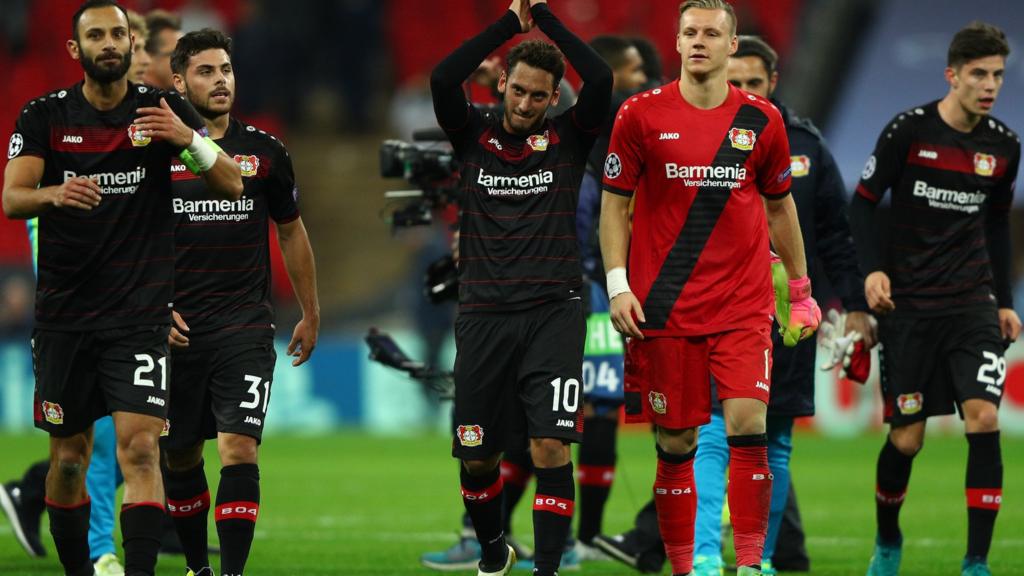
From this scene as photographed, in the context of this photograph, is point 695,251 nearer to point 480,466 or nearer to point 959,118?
point 480,466

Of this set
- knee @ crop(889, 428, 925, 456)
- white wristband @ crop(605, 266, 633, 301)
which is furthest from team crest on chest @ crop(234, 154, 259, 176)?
knee @ crop(889, 428, 925, 456)

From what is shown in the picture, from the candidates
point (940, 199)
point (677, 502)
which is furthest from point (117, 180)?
point (940, 199)

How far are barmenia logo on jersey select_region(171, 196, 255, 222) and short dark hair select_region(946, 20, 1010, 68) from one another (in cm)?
340

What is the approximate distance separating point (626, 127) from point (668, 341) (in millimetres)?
908

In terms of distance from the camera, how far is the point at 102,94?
6.51 metres

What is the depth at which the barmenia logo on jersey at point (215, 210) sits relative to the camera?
7.07 m

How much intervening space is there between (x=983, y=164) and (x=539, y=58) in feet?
7.75

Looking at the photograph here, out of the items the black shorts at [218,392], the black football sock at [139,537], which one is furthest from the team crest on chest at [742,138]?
the black football sock at [139,537]

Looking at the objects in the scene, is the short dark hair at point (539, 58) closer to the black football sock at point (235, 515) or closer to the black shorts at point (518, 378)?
the black shorts at point (518, 378)

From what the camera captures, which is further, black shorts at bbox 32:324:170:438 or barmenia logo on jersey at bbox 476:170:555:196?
barmenia logo on jersey at bbox 476:170:555:196

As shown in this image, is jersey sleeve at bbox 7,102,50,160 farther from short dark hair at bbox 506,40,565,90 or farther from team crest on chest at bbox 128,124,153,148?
short dark hair at bbox 506,40,565,90

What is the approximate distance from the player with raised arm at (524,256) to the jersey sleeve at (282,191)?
2.45 ft

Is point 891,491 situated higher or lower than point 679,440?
lower

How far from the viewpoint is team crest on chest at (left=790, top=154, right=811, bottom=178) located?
7.97 meters
